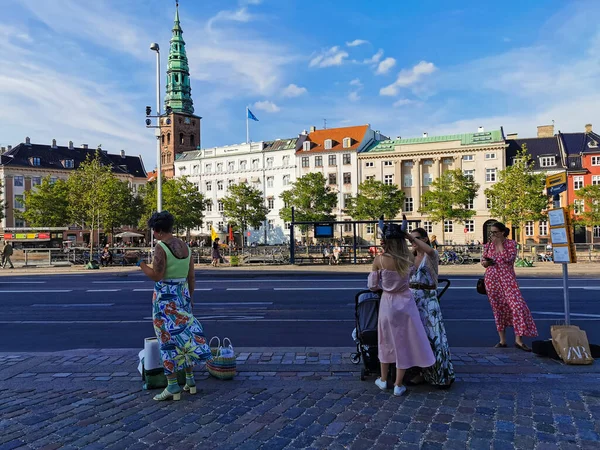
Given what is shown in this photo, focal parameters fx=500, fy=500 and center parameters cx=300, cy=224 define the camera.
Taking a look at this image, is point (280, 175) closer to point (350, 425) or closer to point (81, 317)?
point (81, 317)

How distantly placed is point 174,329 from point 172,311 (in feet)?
0.59

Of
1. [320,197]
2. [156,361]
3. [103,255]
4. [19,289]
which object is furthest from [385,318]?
[320,197]

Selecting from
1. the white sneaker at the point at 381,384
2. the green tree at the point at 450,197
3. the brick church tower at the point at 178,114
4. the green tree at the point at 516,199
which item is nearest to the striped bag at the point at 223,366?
the white sneaker at the point at 381,384

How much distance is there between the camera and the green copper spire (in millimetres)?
80312

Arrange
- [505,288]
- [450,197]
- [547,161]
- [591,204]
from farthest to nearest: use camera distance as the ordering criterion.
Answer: [547,161]
[450,197]
[591,204]
[505,288]

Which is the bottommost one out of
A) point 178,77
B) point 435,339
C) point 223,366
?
point 223,366

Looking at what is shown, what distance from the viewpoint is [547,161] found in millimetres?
60625

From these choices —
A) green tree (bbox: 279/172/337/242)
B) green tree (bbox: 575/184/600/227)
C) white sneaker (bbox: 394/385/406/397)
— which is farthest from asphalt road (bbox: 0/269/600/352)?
green tree (bbox: 279/172/337/242)

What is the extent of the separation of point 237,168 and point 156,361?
70.9 m

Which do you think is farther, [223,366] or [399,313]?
[223,366]

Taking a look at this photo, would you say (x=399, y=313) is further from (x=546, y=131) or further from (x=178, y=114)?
(x=178, y=114)

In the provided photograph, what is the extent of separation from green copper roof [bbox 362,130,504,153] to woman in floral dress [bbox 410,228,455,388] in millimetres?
60340

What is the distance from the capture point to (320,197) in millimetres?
60625

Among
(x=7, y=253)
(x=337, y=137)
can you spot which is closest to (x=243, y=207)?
(x=337, y=137)
